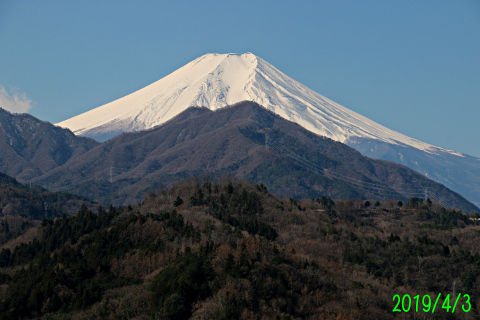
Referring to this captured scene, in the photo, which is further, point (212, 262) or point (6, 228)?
point (6, 228)

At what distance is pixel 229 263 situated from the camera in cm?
6419

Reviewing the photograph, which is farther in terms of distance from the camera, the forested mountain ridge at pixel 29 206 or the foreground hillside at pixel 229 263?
the forested mountain ridge at pixel 29 206

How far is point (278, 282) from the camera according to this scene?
62.6 metres

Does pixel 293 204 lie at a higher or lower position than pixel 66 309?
higher

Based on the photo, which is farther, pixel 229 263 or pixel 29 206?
pixel 29 206

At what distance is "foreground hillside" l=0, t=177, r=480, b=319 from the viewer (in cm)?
6069

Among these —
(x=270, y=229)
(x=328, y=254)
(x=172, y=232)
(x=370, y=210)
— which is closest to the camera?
(x=172, y=232)

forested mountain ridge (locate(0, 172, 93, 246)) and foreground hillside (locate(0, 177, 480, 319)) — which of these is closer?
foreground hillside (locate(0, 177, 480, 319))

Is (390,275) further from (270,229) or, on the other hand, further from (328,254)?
(270,229)

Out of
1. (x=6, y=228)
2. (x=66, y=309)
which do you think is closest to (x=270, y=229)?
(x=66, y=309)

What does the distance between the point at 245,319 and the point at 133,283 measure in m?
17.5

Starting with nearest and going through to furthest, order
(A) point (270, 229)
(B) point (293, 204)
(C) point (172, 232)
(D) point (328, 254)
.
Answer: (C) point (172, 232) → (D) point (328, 254) → (A) point (270, 229) → (B) point (293, 204)

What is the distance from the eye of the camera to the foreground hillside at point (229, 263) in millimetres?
60688

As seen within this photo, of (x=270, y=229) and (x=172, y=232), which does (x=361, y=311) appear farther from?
(x=270, y=229)
